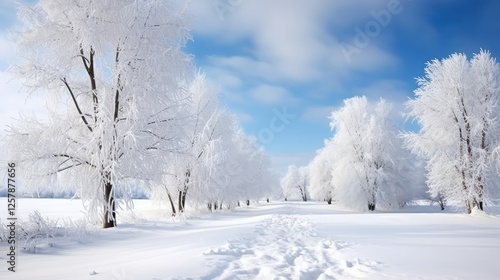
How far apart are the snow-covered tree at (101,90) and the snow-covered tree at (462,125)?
14.6m

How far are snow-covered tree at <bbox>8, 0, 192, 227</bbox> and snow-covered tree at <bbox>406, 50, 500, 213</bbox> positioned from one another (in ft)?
47.9

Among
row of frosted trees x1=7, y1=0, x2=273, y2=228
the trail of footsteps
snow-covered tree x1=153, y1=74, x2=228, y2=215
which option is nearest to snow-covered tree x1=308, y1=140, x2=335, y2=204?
snow-covered tree x1=153, y1=74, x2=228, y2=215

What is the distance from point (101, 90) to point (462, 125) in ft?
58.5

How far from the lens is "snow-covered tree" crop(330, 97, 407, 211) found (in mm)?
24656

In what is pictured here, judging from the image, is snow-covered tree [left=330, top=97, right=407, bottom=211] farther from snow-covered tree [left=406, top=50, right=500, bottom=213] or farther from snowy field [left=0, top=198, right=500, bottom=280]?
snowy field [left=0, top=198, right=500, bottom=280]

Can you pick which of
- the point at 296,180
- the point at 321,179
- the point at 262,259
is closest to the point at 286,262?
the point at 262,259

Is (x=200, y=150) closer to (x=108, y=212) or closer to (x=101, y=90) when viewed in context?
(x=108, y=212)

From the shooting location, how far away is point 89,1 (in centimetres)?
786

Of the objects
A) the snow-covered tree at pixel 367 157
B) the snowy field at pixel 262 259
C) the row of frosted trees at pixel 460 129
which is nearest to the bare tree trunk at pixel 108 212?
the snowy field at pixel 262 259

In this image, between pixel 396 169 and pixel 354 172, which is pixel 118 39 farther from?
pixel 396 169

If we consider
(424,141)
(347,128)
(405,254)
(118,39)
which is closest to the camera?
(405,254)

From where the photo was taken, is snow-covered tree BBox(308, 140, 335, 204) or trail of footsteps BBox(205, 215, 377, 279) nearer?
trail of footsteps BBox(205, 215, 377, 279)

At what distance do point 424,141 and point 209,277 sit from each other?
54.3ft

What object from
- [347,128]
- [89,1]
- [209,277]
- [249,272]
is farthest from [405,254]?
[347,128]
